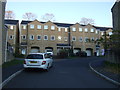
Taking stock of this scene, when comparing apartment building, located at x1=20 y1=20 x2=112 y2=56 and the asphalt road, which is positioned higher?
apartment building, located at x1=20 y1=20 x2=112 y2=56

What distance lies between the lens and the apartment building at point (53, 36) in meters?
42.9

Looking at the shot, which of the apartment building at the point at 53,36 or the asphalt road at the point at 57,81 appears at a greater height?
the apartment building at the point at 53,36

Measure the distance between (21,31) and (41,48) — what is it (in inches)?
289

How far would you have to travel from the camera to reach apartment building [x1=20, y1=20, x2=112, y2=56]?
42.9 meters

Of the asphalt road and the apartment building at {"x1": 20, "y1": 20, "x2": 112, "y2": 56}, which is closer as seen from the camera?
the asphalt road

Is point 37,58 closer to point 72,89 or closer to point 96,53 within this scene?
point 72,89

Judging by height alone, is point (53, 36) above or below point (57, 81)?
above

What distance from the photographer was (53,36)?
4506 centimetres

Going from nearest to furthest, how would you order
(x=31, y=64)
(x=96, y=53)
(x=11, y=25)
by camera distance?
(x=31, y=64) < (x=11, y=25) < (x=96, y=53)

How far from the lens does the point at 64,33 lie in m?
46.8

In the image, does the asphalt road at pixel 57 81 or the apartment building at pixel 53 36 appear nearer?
the asphalt road at pixel 57 81

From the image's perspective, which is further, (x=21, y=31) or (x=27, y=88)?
(x=21, y=31)

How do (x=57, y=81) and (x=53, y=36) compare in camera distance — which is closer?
(x=57, y=81)

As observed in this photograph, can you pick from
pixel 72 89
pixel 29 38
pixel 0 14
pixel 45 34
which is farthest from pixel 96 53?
pixel 72 89
